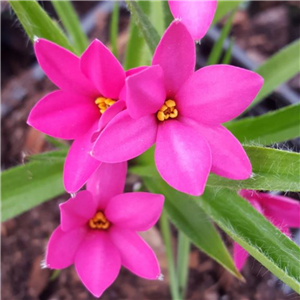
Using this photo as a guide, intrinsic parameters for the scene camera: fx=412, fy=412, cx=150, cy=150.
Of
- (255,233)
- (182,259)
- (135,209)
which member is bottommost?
(182,259)

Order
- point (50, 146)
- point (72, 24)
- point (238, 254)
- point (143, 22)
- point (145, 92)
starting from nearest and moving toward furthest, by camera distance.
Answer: point (145, 92)
point (143, 22)
point (238, 254)
point (72, 24)
point (50, 146)

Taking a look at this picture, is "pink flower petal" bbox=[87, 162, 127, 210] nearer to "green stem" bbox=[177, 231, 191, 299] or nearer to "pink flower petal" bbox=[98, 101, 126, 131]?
"pink flower petal" bbox=[98, 101, 126, 131]

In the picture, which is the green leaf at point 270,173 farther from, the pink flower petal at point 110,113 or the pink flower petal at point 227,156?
the pink flower petal at point 110,113

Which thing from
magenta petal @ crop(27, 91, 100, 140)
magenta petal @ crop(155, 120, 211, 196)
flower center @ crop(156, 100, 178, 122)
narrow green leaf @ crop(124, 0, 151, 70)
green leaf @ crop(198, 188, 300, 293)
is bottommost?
green leaf @ crop(198, 188, 300, 293)

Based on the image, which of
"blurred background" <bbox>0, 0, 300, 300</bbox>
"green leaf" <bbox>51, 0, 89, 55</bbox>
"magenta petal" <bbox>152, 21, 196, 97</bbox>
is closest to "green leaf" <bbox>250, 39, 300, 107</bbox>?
"blurred background" <bbox>0, 0, 300, 300</bbox>

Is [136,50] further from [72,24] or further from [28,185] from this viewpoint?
[28,185]

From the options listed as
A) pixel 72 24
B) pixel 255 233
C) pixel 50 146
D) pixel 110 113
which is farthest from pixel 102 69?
pixel 50 146
